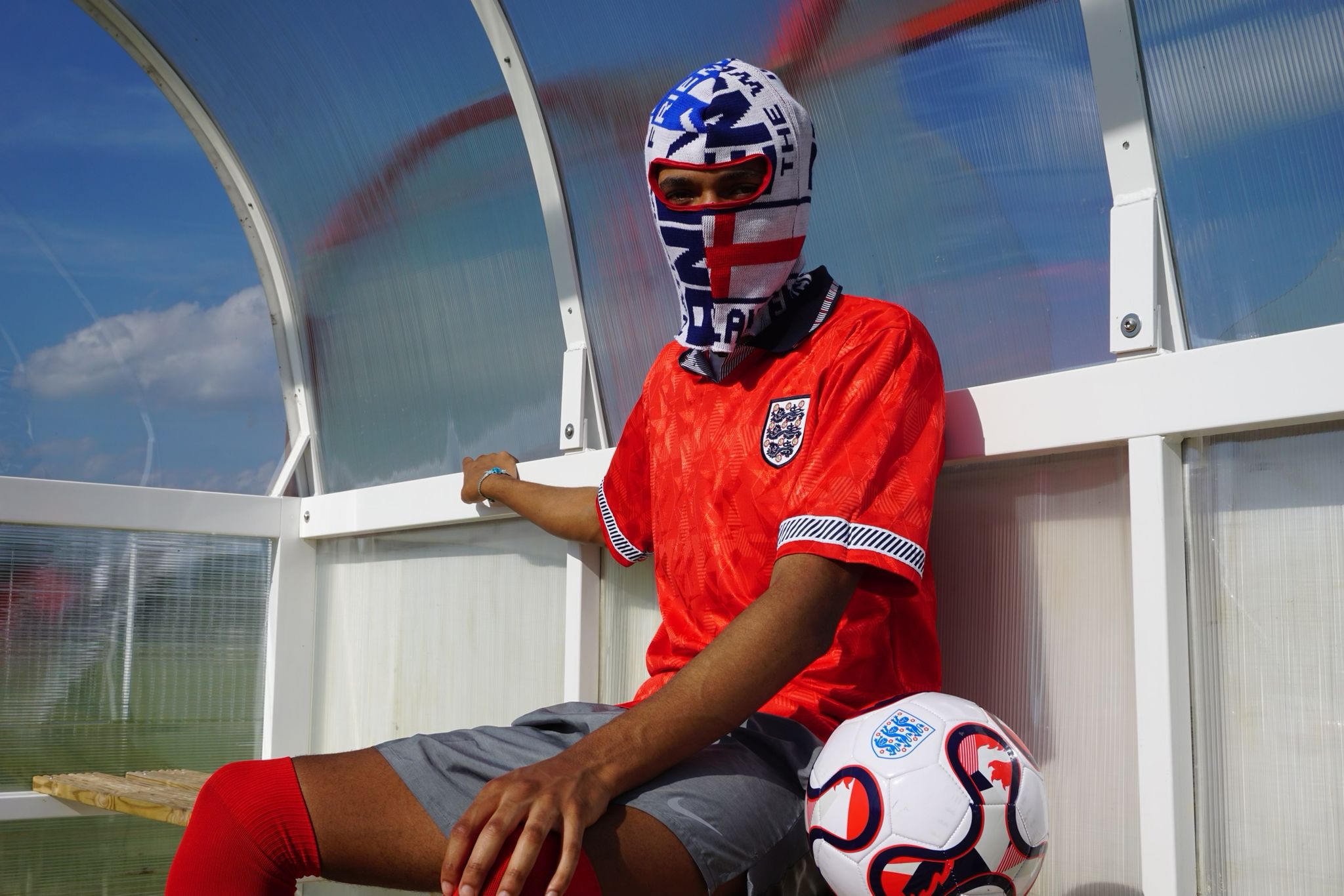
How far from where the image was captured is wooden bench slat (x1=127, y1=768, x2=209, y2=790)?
12.8ft

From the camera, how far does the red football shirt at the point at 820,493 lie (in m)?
2.14

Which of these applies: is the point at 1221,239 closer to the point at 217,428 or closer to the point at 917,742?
the point at 917,742

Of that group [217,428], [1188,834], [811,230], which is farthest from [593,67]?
[1188,834]

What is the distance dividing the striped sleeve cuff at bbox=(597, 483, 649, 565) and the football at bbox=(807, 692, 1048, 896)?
1.11 meters

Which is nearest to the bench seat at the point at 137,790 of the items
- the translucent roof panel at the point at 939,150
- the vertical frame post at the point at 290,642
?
the vertical frame post at the point at 290,642

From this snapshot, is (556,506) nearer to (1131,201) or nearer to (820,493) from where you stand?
(820,493)

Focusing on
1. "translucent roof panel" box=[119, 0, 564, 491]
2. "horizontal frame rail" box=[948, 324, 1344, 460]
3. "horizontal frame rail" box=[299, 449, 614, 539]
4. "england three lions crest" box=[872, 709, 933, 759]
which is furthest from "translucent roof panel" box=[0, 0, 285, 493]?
"england three lions crest" box=[872, 709, 933, 759]

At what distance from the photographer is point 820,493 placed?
7.00 feet

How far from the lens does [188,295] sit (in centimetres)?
457

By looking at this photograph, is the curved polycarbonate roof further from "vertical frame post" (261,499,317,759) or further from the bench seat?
the bench seat

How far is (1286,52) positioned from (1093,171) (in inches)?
15.7

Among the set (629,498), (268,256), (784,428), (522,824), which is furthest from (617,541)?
(268,256)

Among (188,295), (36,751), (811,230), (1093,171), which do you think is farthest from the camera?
(188,295)

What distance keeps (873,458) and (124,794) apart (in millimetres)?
2549
